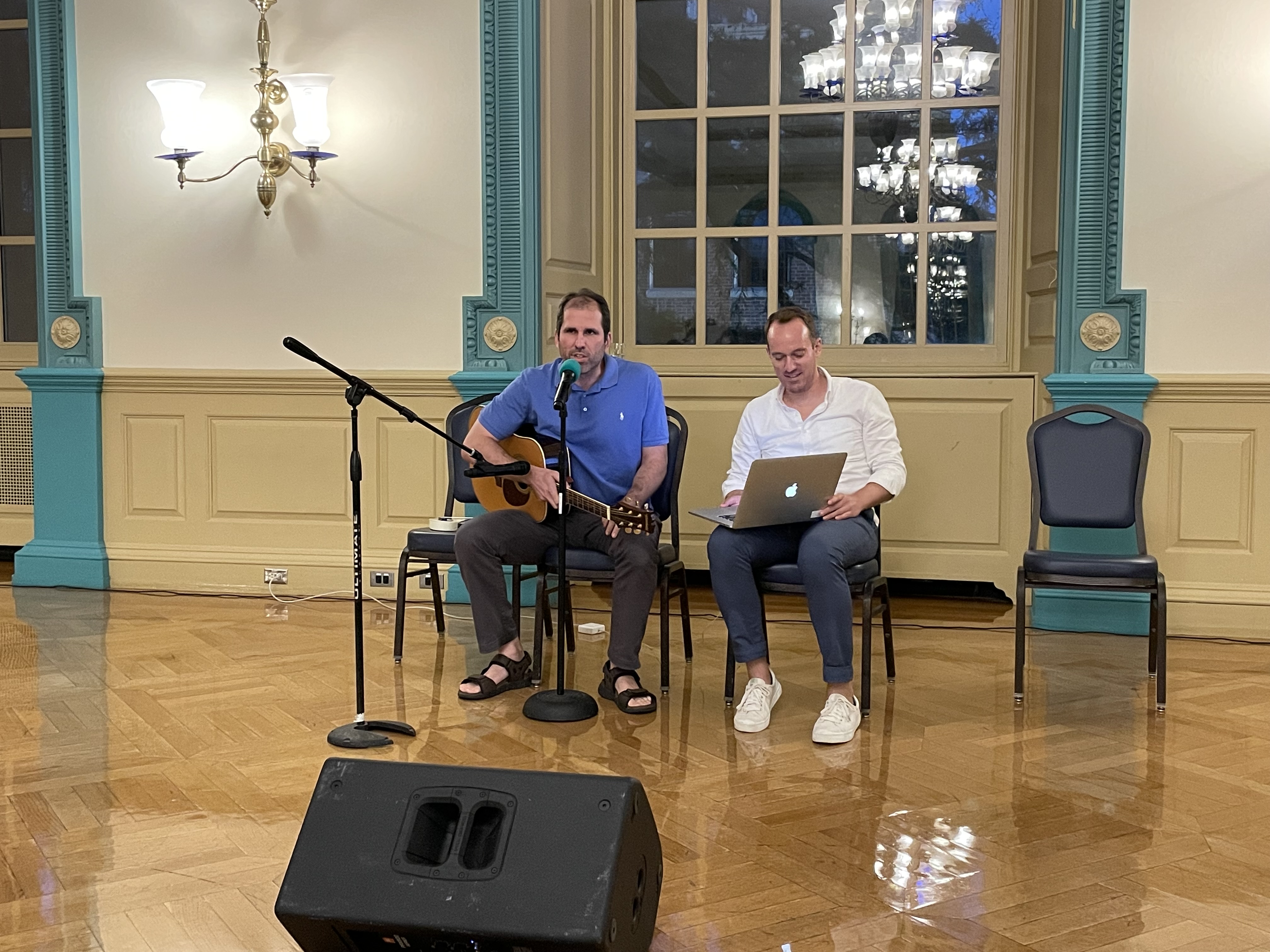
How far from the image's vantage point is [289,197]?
4.98 m

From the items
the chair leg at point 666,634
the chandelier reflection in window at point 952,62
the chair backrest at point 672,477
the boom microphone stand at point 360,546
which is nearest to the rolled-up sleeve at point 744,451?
the chair backrest at point 672,477

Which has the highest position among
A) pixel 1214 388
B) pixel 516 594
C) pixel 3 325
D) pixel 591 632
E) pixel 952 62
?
pixel 952 62

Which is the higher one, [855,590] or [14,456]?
[14,456]

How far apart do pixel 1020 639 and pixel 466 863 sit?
2116 mm

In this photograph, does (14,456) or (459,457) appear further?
(14,456)

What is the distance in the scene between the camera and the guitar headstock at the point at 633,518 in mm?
3383

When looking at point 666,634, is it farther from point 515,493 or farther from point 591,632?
point 591,632

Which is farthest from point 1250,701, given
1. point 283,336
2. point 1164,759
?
point 283,336

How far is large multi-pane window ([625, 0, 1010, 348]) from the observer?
16.1 ft

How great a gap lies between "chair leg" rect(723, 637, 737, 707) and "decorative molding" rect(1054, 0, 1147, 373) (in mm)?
1733

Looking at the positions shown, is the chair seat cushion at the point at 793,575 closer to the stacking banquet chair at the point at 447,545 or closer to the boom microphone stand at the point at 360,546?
the boom microphone stand at the point at 360,546

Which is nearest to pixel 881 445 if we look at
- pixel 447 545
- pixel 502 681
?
pixel 502 681

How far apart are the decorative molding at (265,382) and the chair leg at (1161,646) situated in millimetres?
2605

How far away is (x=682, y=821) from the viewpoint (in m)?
2.52
